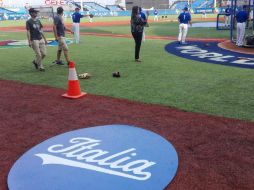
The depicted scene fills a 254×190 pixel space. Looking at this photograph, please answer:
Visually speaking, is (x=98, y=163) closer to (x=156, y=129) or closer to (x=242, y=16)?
(x=156, y=129)

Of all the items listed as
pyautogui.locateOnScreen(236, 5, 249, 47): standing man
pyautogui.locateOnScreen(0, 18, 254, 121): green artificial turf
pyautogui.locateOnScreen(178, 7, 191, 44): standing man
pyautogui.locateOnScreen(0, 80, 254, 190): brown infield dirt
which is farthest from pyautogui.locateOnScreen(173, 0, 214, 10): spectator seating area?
pyautogui.locateOnScreen(0, 80, 254, 190): brown infield dirt

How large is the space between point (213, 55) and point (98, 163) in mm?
9819

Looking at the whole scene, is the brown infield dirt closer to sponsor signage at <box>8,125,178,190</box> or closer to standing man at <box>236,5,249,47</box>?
sponsor signage at <box>8,125,178,190</box>

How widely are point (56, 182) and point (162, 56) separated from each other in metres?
9.75

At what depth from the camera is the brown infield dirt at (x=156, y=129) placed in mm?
3723

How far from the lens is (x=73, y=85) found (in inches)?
280

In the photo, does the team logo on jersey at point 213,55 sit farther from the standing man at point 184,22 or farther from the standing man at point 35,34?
the standing man at point 35,34

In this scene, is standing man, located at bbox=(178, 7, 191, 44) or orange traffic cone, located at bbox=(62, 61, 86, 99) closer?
orange traffic cone, located at bbox=(62, 61, 86, 99)

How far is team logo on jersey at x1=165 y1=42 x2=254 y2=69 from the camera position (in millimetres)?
10914

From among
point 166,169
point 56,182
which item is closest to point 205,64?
point 166,169

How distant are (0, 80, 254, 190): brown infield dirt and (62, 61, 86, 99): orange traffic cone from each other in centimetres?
21

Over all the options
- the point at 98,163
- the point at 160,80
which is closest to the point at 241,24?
the point at 160,80

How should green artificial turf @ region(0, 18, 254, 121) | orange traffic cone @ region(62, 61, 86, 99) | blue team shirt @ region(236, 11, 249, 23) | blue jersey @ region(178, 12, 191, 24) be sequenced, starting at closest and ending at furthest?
1. green artificial turf @ region(0, 18, 254, 121)
2. orange traffic cone @ region(62, 61, 86, 99)
3. blue team shirt @ region(236, 11, 249, 23)
4. blue jersey @ region(178, 12, 191, 24)

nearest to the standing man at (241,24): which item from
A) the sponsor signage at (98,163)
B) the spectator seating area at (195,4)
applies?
the sponsor signage at (98,163)
